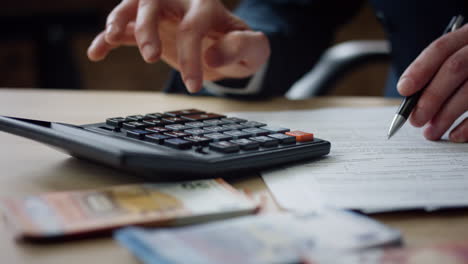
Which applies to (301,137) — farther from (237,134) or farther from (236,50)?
(236,50)

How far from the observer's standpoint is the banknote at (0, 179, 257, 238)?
248mm

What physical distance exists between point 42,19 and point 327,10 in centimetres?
134

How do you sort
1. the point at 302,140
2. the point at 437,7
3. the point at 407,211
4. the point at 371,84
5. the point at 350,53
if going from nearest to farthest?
the point at 407,211
the point at 302,140
the point at 437,7
the point at 350,53
the point at 371,84

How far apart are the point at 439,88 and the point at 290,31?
38 centimetres

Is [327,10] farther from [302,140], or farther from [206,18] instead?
[302,140]

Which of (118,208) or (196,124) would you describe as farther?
(196,124)

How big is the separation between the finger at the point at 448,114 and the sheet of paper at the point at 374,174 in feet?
0.04

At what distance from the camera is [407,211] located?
308 millimetres

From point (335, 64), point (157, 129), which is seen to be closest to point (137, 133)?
point (157, 129)

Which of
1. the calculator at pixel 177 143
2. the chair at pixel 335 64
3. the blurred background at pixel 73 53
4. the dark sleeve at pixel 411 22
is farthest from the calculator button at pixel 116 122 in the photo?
the blurred background at pixel 73 53

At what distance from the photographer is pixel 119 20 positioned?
0.61 m

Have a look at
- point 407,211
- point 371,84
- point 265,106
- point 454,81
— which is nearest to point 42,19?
point 371,84

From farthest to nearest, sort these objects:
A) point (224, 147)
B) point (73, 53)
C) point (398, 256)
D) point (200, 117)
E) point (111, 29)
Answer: point (73, 53) → point (111, 29) → point (200, 117) → point (224, 147) → point (398, 256)

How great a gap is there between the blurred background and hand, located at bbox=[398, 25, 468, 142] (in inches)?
49.3
